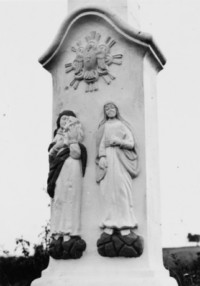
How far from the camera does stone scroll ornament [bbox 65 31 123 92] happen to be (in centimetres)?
683

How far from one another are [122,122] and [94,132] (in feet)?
1.17

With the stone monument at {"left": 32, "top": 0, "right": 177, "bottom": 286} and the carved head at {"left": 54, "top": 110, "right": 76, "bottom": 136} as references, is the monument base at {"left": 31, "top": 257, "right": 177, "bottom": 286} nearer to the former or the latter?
the stone monument at {"left": 32, "top": 0, "right": 177, "bottom": 286}

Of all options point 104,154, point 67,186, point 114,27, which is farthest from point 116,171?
point 114,27

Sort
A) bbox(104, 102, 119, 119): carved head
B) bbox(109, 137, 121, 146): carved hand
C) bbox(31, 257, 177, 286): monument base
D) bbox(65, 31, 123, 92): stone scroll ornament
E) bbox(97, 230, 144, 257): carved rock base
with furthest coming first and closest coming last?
bbox(65, 31, 123, 92): stone scroll ornament → bbox(104, 102, 119, 119): carved head → bbox(109, 137, 121, 146): carved hand → bbox(97, 230, 144, 257): carved rock base → bbox(31, 257, 177, 286): monument base

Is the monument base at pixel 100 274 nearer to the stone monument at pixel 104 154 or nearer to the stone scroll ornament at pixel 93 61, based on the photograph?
the stone monument at pixel 104 154

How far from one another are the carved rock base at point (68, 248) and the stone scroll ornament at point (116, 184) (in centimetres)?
23

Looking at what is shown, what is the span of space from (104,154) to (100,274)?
4.17 feet

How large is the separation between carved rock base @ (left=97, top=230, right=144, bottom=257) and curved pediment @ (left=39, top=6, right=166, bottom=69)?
2081 millimetres

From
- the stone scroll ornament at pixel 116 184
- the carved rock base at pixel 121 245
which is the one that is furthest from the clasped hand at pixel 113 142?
the carved rock base at pixel 121 245

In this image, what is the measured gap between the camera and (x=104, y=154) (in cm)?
656

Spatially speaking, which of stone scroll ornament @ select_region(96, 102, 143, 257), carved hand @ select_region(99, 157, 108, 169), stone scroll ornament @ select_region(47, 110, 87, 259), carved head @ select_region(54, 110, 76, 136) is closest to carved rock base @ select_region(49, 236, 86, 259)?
stone scroll ornament @ select_region(47, 110, 87, 259)

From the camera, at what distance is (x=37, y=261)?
1046 centimetres

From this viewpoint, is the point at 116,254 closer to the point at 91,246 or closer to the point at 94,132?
the point at 91,246

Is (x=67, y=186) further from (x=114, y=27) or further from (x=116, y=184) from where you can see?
(x=114, y=27)
